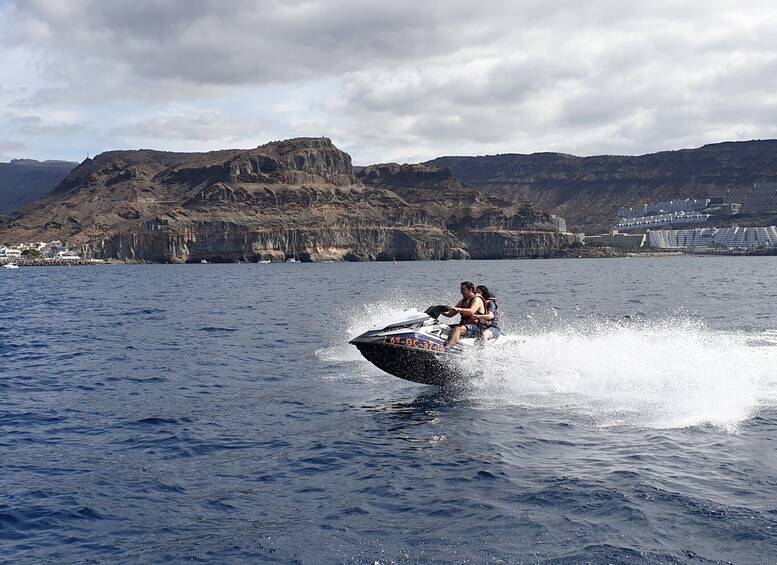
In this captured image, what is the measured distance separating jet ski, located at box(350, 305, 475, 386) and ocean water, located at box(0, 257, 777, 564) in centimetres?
57

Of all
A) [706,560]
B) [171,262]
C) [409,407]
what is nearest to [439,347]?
[409,407]

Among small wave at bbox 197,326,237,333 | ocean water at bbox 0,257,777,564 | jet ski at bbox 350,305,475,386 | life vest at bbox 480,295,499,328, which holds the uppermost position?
life vest at bbox 480,295,499,328

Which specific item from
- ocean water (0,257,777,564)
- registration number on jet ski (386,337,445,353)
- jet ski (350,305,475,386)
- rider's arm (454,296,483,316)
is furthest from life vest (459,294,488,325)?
registration number on jet ski (386,337,445,353)

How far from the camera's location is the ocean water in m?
9.07

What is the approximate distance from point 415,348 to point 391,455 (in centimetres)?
469

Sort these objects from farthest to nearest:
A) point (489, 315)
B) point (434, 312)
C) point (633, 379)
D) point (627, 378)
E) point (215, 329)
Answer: point (215, 329), point (489, 315), point (434, 312), point (627, 378), point (633, 379)

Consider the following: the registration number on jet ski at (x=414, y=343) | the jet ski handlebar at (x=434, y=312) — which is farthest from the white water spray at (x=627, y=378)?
the jet ski handlebar at (x=434, y=312)

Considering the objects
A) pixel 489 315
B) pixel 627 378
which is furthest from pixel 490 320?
pixel 627 378

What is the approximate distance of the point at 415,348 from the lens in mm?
17219

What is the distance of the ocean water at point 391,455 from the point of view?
29.8ft

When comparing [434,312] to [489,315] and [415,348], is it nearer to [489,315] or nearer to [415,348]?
[415,348]

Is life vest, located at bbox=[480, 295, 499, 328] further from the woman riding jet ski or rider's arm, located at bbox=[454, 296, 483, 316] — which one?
the woman riding jet ski

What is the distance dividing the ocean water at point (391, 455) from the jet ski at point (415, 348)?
573 millimetres

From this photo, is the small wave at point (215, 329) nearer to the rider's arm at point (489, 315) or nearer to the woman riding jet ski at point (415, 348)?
the woman riding jet ski at point (415, 348)
